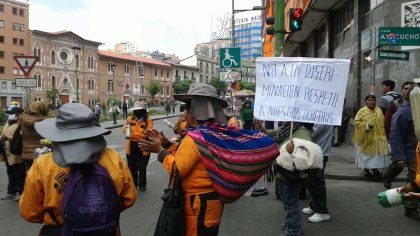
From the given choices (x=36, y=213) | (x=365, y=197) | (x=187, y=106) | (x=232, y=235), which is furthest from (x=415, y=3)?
(x=36, y=213)

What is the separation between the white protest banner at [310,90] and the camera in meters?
4.73

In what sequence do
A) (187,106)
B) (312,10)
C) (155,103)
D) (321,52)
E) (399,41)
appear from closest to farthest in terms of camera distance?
(187,106) → (399,41) → (312,10) → (321,52) → (155,103)

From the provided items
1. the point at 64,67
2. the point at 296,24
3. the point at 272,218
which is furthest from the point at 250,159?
the point at 64,67

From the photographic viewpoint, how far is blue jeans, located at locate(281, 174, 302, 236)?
16.5 feet

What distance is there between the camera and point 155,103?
88.6 metres

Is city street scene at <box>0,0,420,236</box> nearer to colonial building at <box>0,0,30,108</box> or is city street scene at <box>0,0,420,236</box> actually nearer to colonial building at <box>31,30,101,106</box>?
colonial building at <box>0,0,30,108</box>

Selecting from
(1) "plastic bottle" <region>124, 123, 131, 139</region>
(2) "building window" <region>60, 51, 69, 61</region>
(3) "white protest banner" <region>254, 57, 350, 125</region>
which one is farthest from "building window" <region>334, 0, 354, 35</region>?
(2) "building window" <region>60, 51, 69, 61</region>

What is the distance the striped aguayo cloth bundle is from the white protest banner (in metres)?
1.81

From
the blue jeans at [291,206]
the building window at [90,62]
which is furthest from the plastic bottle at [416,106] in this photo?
the building window at [90,62]

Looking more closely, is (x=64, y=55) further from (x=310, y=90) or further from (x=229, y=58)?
(x=310, y=90)

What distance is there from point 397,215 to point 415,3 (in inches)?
260

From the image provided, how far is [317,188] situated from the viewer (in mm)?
5797

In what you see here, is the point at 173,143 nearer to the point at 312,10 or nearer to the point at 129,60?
the point at 312,10

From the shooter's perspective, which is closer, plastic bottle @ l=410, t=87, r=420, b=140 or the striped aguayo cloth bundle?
plastic bottle @ l=410, t=87, r=420, b=140
